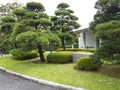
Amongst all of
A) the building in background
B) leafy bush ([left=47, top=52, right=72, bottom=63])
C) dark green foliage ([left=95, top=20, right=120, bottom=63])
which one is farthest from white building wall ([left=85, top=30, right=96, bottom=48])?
dark green foliage ([left=95, top=20, right=120, bottom=63])

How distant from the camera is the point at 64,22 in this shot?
1775 cm

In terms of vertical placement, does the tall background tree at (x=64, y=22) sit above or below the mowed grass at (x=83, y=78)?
above

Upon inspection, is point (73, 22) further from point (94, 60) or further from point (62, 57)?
point (94, 60)

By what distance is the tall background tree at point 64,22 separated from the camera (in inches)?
685

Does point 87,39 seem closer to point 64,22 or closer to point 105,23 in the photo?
point 64,22

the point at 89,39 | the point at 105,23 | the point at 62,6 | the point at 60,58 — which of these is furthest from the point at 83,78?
the point at 89,39

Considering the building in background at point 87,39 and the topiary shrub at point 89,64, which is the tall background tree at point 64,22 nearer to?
the building in background at point 87,39

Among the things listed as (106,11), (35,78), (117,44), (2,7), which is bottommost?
(35,78)

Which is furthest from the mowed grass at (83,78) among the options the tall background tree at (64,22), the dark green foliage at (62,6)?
the dark green foliage at (62,6)

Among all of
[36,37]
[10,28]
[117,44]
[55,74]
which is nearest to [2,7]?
[10,28]

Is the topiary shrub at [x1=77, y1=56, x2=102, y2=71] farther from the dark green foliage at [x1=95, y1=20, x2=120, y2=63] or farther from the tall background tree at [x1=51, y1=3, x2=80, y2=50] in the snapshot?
→ the tall background tree at [x1=51, y1=3, x2=80, y2=50]

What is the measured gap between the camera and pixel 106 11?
837cm

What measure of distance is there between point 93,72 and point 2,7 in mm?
20959

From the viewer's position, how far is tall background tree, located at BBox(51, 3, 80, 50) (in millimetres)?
17391
